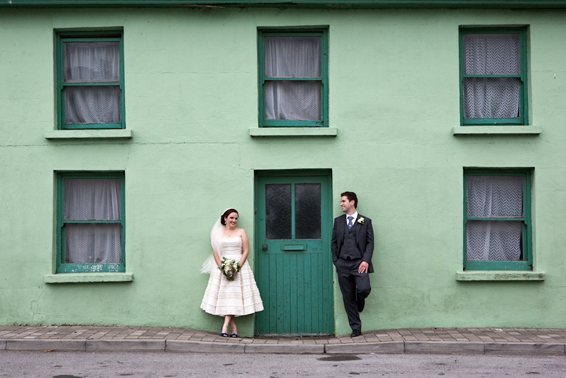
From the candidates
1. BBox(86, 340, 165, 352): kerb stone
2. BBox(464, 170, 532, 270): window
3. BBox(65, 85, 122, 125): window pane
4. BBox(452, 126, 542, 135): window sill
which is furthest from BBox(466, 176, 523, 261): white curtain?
BBox(65, 85, 122, 125): window pane

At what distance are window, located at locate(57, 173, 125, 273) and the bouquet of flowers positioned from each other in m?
1.81

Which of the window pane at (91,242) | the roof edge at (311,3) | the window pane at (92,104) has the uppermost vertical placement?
the roof edge at (311,3)

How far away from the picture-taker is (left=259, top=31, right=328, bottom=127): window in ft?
34.1

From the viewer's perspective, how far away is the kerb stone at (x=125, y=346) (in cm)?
884

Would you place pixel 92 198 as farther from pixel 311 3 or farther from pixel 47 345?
pixel 311 3

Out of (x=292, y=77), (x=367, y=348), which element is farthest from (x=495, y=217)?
(x=292, y=77)

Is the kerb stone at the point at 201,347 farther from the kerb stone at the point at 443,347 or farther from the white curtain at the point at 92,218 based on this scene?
the kerb stone at the point at 443,347

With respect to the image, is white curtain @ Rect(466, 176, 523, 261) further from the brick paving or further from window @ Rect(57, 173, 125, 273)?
window @ Rect(57, 173, 125, 273)

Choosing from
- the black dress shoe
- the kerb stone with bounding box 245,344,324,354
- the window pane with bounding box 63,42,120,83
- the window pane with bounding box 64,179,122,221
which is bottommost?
the kerb stone with bounding box 245,344,324,354

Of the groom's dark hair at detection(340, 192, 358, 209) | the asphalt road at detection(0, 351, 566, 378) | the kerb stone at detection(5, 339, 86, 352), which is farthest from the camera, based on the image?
the groom's dark hair at detection(340, 192, 358, 209)

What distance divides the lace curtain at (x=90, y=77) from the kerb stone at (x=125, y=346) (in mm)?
3598

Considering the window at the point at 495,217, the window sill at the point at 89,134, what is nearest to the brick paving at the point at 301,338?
the window at the point at 495,217

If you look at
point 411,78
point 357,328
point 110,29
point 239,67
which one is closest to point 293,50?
point 239,67

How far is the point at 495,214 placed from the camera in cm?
1033
